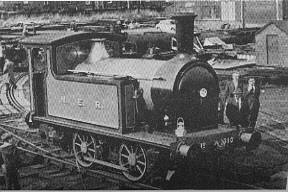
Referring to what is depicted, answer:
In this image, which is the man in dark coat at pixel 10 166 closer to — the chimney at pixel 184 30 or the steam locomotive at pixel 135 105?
the steam locomotive at pixel 135 105

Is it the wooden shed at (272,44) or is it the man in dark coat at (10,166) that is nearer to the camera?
the man in dark coat at (10,166)

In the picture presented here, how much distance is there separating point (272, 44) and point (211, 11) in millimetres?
3367

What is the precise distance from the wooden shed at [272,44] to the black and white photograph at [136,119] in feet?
7.98

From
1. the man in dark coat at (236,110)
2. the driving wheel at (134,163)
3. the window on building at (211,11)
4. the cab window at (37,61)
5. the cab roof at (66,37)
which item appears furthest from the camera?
the window on building at (211,11)

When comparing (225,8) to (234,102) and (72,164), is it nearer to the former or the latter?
(234,102)

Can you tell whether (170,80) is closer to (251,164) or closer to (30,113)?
(251,164)

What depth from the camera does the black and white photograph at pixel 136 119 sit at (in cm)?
467

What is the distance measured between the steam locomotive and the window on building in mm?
1793

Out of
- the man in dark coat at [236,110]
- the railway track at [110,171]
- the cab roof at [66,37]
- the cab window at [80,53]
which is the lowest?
the railway track at [110,171]

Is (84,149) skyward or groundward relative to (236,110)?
groundward

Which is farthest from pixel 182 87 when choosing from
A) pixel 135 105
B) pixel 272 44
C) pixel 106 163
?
pixel 272 44

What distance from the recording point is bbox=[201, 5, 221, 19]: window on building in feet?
21.7

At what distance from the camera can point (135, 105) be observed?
4.82 meters

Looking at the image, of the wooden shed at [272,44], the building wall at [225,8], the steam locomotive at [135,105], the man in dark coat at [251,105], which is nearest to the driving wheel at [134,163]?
the steam locomotive at [135,105]
